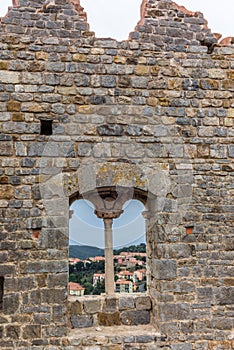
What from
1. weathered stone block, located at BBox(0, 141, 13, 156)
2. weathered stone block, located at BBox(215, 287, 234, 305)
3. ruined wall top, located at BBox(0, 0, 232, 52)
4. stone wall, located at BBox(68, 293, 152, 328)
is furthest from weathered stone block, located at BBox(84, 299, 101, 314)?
ruined wall top, located at BBox(0, 0, 232, 52)

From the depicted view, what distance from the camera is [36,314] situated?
13.8 feet

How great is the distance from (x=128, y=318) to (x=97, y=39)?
381cm

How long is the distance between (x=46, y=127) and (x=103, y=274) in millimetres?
2678

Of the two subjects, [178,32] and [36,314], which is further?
[178,32]

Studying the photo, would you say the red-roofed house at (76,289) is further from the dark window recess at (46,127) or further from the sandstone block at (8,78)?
the sandstone block at (8,78)

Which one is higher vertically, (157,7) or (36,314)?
(157,7)

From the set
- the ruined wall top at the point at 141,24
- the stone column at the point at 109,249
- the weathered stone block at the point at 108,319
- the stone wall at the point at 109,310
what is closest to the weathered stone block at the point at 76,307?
the stone wall at the point at 109,310

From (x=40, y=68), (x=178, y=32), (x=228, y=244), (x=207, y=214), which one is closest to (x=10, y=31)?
(x=40, y=68)

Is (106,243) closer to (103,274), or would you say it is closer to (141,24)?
(103,274)

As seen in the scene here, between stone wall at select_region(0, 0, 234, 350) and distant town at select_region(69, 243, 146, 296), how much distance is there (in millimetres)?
1053

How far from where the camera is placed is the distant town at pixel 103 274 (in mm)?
5637

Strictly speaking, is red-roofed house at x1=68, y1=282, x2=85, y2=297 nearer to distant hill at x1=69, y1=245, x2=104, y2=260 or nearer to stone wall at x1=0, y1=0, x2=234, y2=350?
distant hill at x1=69, y1=245, x2=104, y2=260

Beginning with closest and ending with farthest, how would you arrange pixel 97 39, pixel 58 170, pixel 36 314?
pixel 36 314 → pixel 58 170 → pixel 97 39

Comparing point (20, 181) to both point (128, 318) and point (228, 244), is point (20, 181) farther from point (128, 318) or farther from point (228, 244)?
point (228, 244)
